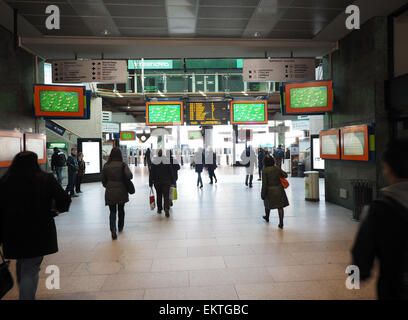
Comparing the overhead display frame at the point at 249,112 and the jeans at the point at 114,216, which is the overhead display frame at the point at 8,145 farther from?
the overhead display frame at the point at 249,112

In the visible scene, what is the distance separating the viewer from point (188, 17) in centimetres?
645

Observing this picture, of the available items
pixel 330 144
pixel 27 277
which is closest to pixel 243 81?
pixel 330 144

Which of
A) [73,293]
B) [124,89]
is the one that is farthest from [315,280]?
[124,89]

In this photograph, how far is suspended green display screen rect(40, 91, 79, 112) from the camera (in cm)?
786

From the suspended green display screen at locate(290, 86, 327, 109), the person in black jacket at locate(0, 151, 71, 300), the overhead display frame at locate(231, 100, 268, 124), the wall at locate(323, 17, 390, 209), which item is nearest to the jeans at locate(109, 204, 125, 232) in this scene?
the person in black jacket at locate(0, 151, 71, 300)

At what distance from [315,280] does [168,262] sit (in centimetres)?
192

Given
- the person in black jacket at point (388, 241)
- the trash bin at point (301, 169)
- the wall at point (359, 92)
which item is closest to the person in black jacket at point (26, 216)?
the person in black jacket at point (388, 241)

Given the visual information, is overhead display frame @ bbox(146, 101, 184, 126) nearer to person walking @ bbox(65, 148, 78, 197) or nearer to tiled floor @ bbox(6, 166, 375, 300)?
person walking @ bbox(65, 148, 78, 197)

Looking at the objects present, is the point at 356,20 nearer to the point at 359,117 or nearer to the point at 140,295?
the point at 359,117

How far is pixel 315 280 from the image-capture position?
11.9 feet

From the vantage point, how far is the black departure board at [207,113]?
43.0 feet

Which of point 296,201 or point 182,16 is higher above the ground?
point 182,16

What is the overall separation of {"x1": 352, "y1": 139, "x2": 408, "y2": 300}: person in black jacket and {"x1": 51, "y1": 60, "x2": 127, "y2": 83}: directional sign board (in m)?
6.75

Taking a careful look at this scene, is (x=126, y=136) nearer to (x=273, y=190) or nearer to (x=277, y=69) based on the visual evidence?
(x=277, y=69)
